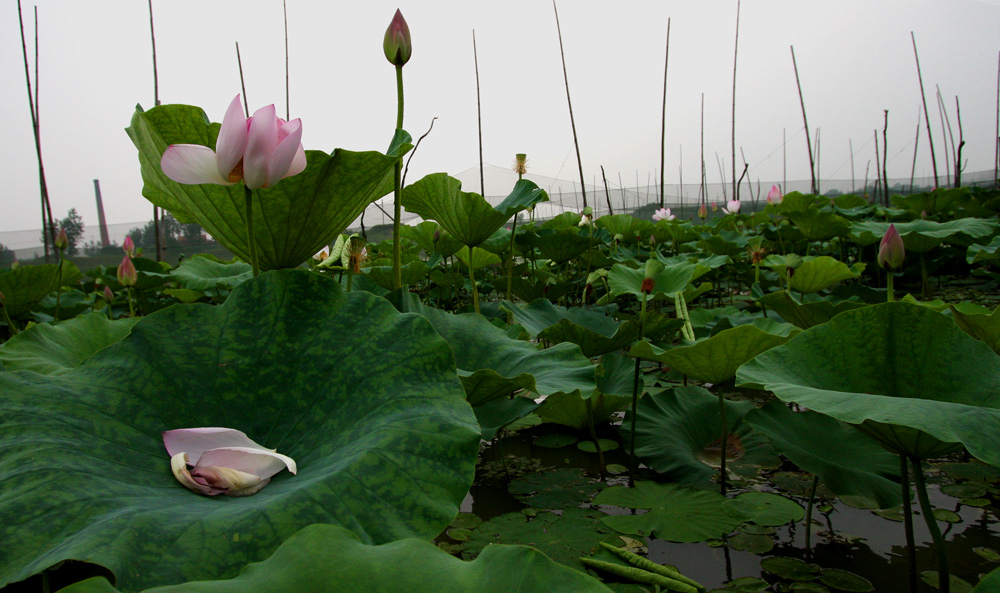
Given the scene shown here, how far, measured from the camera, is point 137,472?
0.60m

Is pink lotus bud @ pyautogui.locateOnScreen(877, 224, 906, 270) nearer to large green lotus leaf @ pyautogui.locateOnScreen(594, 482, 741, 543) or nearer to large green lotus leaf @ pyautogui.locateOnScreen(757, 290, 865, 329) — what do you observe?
large green lotus leaf @ pyautogui.locateOnScreen(757, 290, 865, 329)

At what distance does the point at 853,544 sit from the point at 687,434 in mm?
410

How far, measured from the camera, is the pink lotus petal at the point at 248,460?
582 millimetres

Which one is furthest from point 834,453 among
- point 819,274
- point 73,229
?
point 73,229

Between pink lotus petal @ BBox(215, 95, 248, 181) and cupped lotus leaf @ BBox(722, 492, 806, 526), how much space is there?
1.05 meters

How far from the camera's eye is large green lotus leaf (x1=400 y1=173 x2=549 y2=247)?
150 centimetres

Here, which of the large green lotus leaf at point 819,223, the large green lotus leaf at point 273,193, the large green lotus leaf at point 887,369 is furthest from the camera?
the large green lotus leaf at point 819,223

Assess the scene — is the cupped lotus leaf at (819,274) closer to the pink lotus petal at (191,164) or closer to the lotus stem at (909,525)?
the lotus stem at (909,525)

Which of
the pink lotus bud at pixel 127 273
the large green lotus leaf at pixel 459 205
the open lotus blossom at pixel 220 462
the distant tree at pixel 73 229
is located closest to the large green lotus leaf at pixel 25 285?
the pink lotus bud at pixel 127 273

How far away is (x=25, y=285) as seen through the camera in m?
2.28

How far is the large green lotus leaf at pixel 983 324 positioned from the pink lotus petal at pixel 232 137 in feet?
4.14

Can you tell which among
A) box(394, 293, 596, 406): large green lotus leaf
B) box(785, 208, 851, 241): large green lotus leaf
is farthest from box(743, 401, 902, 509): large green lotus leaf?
box(785, 208, 851, 241): large green lotus leaf

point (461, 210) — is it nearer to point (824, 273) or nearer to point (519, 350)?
point (519, 350)

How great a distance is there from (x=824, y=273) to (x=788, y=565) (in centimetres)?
140
